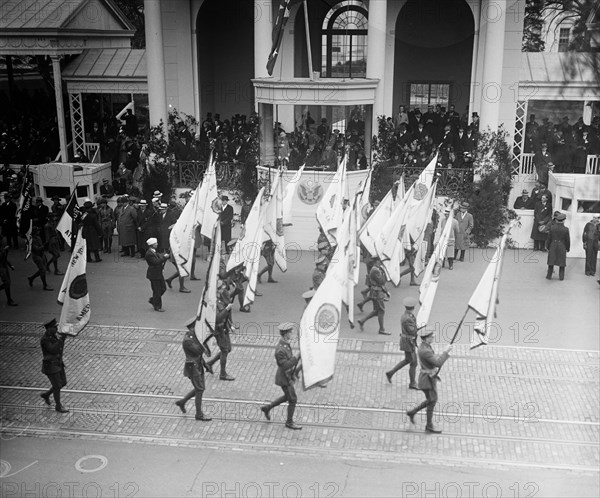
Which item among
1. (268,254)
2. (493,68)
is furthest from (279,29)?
(268,254)

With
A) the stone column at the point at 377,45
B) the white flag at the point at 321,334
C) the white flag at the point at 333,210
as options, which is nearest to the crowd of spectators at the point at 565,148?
the stone column at the point at 377,45

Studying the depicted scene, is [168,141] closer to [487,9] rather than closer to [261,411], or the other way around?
[487,9]

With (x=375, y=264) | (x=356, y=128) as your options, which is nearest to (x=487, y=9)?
(x=356, y=128)

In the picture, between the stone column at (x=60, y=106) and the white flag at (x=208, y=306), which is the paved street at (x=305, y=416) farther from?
the stone column at (x=60, y=106)

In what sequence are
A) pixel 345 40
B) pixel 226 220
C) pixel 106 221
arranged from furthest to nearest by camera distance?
pixel 345 40 < pixel 106 221 < pixel 226 220

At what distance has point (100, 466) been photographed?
10852 millimetres

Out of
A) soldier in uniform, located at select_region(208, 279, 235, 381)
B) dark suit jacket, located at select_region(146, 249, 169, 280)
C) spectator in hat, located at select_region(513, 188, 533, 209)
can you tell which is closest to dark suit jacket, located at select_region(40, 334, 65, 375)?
soldier in uniform, located at select_region(208, 279, 235, 381)

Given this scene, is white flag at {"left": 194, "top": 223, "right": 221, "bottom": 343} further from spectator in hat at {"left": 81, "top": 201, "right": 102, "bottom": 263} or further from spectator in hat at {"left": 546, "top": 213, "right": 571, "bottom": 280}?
spectator in hat at {"left": 546, "top": 213, "right": 571, "bottom": 280}

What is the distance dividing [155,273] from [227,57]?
15771 millimetres

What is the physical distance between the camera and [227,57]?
1196 inches

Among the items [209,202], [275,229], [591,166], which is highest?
[591,166]

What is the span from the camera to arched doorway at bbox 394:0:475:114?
28.7m

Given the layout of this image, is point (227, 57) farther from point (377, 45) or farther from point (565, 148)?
point (565, 148)

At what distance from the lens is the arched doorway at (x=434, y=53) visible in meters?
28.7
